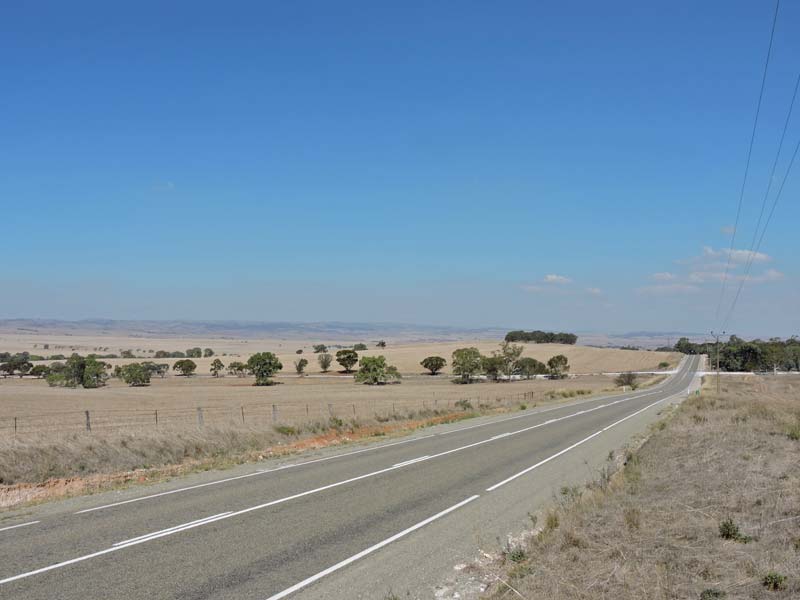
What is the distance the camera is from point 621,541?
8.75 metres

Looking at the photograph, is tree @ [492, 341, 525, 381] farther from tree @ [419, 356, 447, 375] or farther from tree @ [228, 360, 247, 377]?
tree @ [228, 360, 247, 377]

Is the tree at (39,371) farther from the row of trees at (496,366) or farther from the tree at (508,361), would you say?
the tree at (508,361)

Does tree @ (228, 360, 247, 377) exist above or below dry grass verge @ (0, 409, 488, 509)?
below

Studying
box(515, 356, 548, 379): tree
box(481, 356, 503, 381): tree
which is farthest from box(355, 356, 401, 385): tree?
box(515, 356, 548, 379): tree

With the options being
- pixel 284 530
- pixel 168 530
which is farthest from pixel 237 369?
pixel 284 530

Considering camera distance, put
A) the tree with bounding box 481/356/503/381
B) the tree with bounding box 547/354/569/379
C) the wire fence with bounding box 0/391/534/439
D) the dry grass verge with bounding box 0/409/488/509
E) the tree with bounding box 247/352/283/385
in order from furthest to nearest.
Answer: the tree with bounding box 547/354/569/379 → the tree with bounding box 481/356/503/381 → the tree with bounding box 247/352/283/385 → the wire fence with bounding box 0/391/534/439 → the dry grass verge with bounding box 0/409/488/509

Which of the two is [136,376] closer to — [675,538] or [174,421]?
[174,421]

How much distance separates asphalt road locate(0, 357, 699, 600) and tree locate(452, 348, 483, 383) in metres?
91.5

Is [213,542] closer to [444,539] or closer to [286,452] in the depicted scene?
[444,539]

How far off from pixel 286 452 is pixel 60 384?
94.1 metres

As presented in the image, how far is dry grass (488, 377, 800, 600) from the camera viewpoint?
705cm

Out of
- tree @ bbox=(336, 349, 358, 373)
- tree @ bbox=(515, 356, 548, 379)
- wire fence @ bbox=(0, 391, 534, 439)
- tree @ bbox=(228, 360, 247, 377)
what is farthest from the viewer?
tree @ bbox=(228, 360, 247, 377)

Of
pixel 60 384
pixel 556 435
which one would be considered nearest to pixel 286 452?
pixel 556 435

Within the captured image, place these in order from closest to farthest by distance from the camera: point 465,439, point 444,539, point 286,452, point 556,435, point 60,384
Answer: point 444,539
point 286,452
point 465,439
point 556,435
point 60,384
